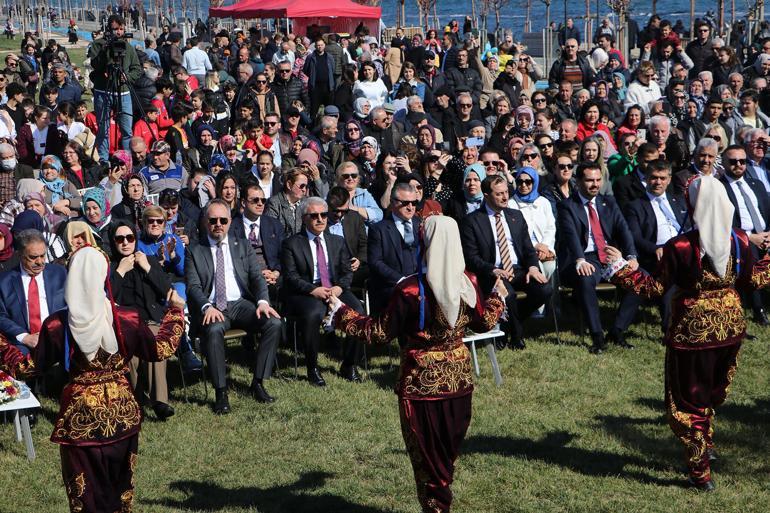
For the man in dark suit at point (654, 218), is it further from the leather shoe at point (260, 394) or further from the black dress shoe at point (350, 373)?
the leather shoe at point (260, 394)

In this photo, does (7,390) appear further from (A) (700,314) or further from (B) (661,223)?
(B) (661,223)

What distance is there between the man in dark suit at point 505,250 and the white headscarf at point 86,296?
16.0 feet

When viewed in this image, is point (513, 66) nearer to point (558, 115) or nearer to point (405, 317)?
point (558, 115)

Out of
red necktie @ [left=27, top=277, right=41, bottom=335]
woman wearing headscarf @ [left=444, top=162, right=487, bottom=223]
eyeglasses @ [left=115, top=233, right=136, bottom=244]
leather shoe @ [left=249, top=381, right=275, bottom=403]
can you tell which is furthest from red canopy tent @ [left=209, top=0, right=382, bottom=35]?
red necktie @ [left=27, top=277, right=41, bottom=335]

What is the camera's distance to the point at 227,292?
9594 millimetres

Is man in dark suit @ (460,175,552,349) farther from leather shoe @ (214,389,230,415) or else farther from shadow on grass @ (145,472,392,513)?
shadow on grass @ (145,472,392,513)

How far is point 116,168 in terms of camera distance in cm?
1209

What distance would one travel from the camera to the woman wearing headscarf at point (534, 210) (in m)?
10.9

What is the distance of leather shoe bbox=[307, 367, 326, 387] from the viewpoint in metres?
9.63

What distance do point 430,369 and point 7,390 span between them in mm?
3497

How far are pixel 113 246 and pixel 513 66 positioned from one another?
387 inches

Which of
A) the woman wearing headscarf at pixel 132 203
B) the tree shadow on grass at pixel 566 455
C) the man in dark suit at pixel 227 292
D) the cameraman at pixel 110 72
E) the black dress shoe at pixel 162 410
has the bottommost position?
the tree shadow on grass at pixel 566 455

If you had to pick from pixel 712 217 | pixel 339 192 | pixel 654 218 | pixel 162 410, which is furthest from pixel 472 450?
pixel 654 218

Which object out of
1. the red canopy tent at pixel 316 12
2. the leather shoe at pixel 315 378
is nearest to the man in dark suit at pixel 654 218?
the leather shoe at pixel 315 378
